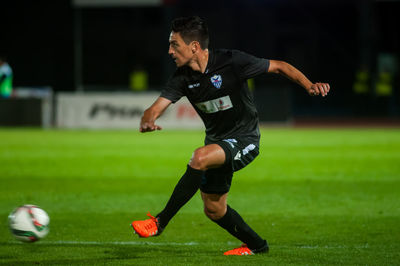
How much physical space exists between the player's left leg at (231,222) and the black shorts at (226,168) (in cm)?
9

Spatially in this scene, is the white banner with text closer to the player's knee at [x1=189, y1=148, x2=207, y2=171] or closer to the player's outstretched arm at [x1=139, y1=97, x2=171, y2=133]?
the player's outstretched arm at [x1=139, y1=97, x2=171, y2=133]

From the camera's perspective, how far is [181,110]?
23.1 m

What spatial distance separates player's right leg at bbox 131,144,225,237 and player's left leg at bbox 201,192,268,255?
277mm

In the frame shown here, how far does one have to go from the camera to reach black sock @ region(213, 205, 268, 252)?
18.9 ft

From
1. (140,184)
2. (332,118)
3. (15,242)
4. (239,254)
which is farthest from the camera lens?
(332,118)

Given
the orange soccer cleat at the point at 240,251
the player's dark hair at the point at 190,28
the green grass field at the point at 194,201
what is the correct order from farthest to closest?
the green grass field at the point at 194,201, the orange soccer cleat at the point at 240,251, the player's dark hair at the point at 190,28

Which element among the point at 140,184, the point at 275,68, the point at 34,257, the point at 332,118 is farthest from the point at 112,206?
the point at 332,118

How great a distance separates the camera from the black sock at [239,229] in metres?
5.77

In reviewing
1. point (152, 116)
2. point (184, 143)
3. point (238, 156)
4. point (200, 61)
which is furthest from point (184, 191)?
point (184, 143)

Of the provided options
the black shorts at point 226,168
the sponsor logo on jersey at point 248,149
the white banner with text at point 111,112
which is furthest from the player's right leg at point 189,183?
the white banner with text at point 111,112

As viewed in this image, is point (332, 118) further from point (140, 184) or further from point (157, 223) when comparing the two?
point (157, 223)

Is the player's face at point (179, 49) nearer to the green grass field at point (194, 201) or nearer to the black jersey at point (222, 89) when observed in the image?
the black jersey at point (222, 89)

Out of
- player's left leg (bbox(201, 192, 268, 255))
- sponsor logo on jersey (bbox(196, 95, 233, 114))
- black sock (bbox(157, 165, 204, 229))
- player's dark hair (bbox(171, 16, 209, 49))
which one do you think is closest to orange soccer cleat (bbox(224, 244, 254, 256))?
player's left leg (bbox(201, 192, 268, 255))

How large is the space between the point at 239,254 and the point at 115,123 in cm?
1787
